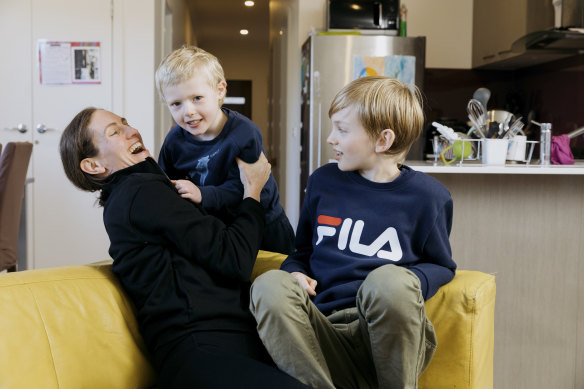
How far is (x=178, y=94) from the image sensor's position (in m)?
1.65

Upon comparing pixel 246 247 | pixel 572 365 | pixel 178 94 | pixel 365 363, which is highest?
pixel 178 94

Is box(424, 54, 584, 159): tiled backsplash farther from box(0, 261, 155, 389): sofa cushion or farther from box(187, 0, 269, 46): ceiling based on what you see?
box(187, 0, 269, 46): ceiling

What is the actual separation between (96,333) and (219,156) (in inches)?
23.5

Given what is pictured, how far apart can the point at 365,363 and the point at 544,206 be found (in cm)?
129

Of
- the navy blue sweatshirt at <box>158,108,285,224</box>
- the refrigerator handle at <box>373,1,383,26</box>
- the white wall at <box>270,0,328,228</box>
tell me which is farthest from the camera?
the white wall at <box>270,0,328,228</box>

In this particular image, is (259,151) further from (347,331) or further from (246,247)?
(347,331)

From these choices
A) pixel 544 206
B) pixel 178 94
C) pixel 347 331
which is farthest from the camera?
pixel 544 206

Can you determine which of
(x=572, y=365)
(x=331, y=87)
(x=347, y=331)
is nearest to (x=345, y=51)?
(x=331, y=87)

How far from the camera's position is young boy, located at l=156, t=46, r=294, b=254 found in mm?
1636

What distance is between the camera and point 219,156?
170 cm

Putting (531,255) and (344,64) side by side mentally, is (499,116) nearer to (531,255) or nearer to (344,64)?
(531,255)

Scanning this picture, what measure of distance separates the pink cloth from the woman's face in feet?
5.77

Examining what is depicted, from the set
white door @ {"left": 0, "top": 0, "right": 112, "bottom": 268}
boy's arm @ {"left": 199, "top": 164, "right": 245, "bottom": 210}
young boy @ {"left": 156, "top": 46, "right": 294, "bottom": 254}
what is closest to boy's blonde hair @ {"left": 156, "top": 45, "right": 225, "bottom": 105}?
young boy @ {"left": 156, "top": 46, "right": 294, "bottom": 254}

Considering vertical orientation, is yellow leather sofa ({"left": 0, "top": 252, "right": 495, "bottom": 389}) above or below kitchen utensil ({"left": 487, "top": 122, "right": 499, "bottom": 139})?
below
